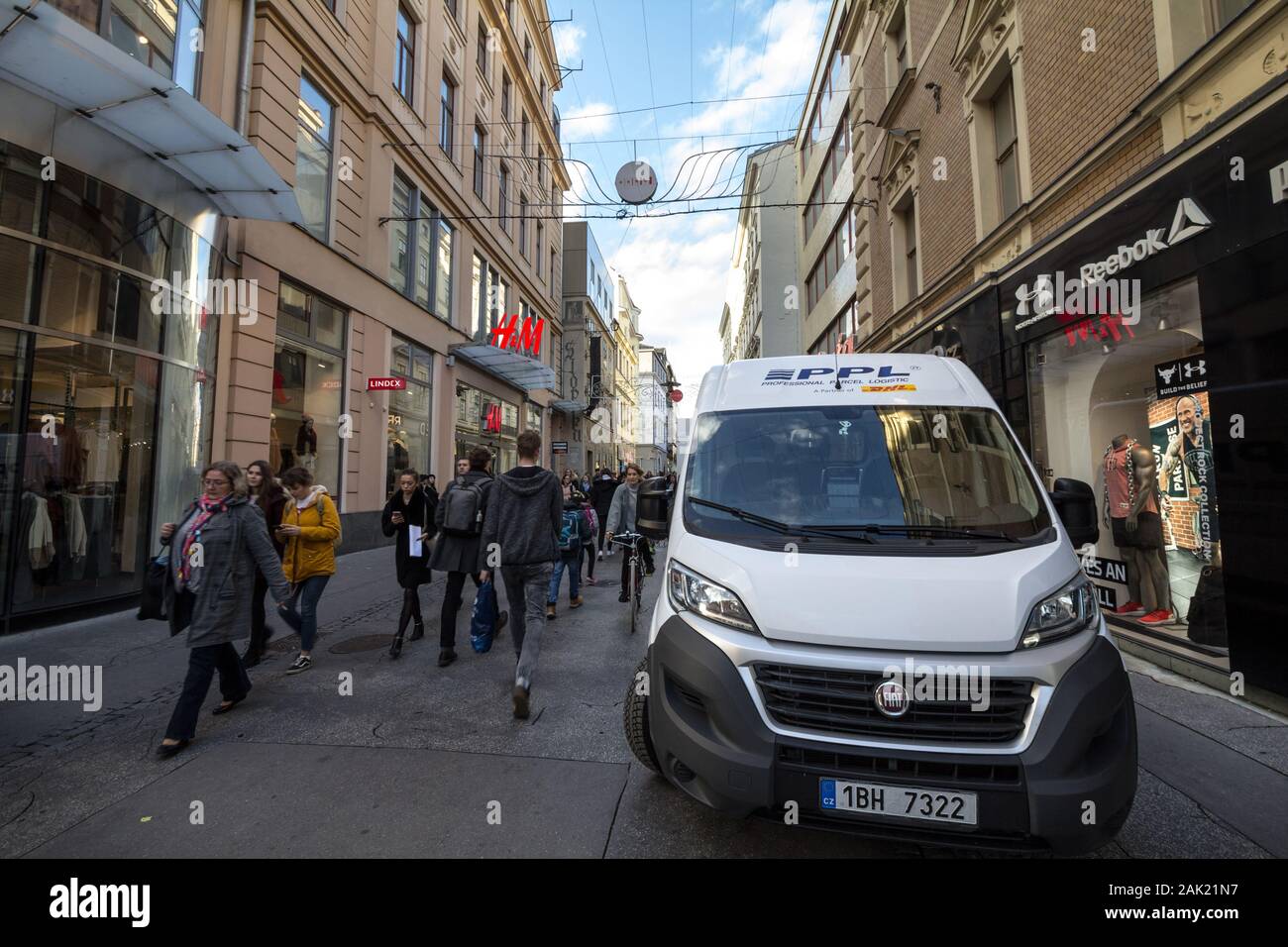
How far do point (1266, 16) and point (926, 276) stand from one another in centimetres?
707

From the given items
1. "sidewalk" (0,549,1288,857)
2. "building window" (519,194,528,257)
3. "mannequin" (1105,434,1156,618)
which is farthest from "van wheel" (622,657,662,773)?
"building window" (519,194,528,257)

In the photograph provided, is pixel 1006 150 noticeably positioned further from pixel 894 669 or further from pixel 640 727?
pixel 640 727

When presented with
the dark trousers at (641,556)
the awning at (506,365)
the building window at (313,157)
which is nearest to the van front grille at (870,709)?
the dark trousers at (641,556)

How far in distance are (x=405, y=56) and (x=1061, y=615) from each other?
59.6ft

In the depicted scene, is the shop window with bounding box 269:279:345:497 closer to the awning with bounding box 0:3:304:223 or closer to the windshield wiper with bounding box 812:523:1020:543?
the awning with bounding box 0:3:304:223

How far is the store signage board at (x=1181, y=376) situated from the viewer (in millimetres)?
5062

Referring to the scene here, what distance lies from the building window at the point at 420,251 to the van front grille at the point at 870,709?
46.8 feet

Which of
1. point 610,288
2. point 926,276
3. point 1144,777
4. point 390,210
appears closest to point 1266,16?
point 1144,777

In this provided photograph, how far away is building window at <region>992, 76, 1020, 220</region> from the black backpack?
839 centimetres

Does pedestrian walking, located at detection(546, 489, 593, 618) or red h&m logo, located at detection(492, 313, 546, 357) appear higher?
red h&m logo, located at detection(492, 313, 546, 357)

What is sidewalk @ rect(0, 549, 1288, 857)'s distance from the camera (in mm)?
2609

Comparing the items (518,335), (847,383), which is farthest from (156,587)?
(518,335)

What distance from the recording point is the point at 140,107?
6.47m

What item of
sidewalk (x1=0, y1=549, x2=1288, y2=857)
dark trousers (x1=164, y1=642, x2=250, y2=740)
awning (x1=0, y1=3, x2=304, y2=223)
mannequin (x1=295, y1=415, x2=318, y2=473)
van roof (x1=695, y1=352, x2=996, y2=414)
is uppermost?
awning (x1=0, y1=3, x2=304, y2=223)
